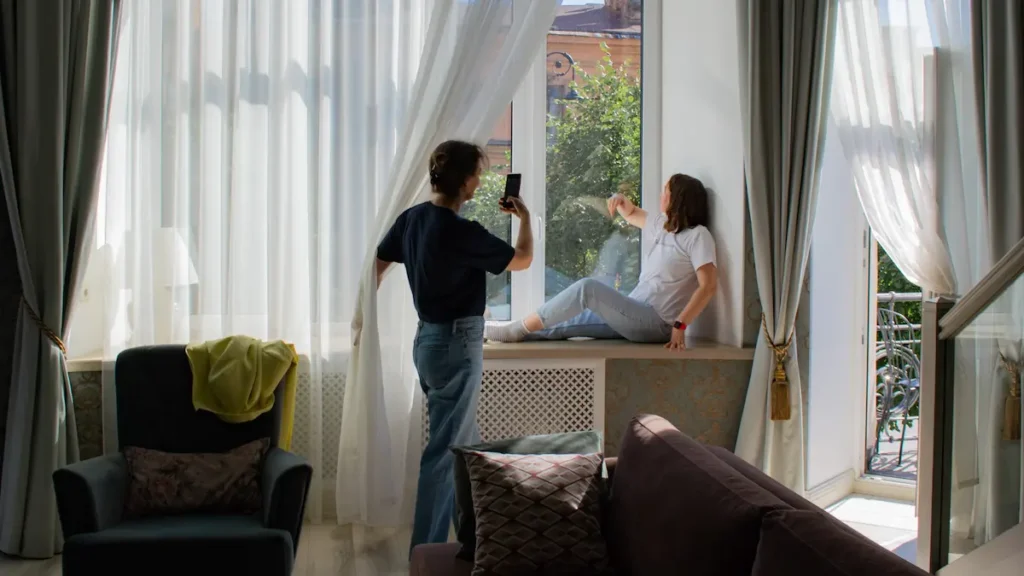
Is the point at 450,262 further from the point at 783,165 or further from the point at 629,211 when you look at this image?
the point at 783,165

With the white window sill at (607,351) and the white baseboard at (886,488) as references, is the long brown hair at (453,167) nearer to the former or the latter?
the white window sill at (607,351)

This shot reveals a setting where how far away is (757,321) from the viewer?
3994 mm

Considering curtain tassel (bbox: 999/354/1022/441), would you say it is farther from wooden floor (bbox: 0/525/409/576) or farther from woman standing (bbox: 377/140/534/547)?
wooden floor (bbox: 0/525/409/576)

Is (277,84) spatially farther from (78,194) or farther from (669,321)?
(669,321)

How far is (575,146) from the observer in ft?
14.3

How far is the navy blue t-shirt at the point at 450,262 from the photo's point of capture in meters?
3.16

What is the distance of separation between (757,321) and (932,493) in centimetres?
116

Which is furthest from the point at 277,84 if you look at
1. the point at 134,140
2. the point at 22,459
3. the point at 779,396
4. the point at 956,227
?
the point at 956,227

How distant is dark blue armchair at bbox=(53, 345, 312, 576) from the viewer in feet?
8.69

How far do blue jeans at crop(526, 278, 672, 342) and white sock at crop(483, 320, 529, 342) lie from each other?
0.18 ft

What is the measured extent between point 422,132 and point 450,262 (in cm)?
70

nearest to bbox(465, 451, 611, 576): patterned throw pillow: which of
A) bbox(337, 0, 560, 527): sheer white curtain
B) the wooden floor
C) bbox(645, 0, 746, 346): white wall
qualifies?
the wooden floor

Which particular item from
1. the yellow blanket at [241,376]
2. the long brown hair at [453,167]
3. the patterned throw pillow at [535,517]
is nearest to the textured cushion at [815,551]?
the patterned throw pillow at [535,517]

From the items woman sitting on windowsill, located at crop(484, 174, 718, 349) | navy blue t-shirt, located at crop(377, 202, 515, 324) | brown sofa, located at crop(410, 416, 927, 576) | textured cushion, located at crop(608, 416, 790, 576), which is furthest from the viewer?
woman sitting on windowsill, located at crop(484, 174, 718, 349)
